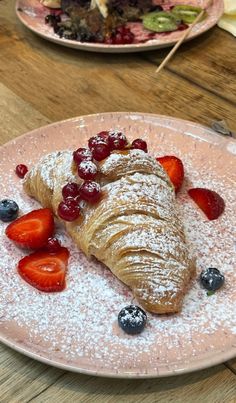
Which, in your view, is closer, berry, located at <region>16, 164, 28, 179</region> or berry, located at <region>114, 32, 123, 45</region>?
berry, located at <region>16, 164, 28, 179</region>

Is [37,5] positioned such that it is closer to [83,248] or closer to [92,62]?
[92,62]

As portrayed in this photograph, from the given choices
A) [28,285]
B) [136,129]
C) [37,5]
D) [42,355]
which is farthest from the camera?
[37,5]

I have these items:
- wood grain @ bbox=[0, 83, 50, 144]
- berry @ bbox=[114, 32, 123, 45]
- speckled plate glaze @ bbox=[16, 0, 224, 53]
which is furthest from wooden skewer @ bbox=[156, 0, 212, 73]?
wood grain @ bbox=[0, 83, 50, 144]

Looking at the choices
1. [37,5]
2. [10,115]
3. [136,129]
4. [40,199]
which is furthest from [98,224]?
[37,5]

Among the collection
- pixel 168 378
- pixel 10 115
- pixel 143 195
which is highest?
pixel 143 195

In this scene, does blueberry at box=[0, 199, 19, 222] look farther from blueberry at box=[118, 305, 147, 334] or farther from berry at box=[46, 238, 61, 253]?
blueberry at box=[118, 305, 147, 334]
